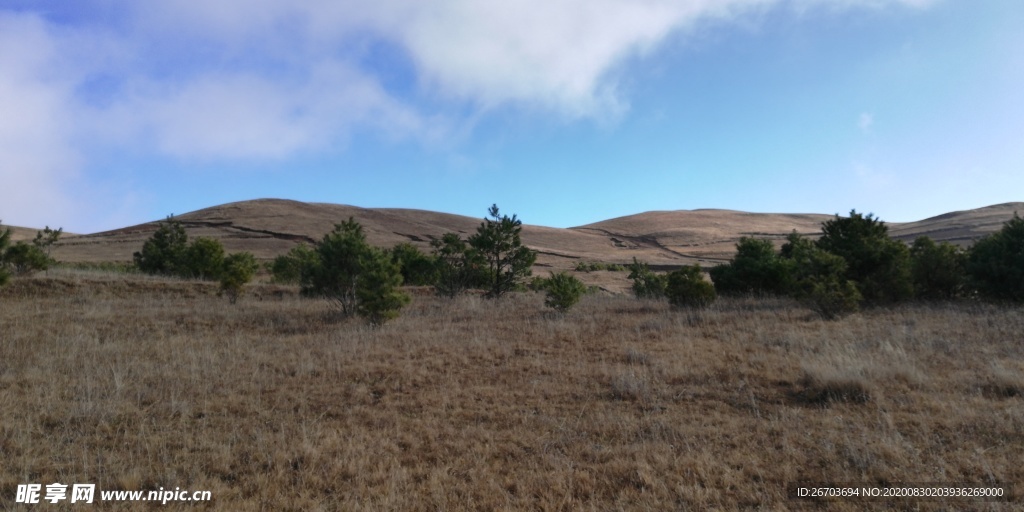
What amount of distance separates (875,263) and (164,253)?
89.8ft

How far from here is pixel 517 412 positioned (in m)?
5.39

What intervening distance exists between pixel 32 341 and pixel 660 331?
1076 cm

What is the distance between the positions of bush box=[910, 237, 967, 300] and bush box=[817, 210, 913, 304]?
0.57 m

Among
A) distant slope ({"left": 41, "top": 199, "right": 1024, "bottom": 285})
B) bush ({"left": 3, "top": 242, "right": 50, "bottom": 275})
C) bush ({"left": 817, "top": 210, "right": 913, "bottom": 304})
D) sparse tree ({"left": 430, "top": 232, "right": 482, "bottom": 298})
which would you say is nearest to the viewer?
bush ({"left": 817, "top": 210, "right": 913, "bottom": 304})

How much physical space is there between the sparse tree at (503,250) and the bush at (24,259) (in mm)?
13665

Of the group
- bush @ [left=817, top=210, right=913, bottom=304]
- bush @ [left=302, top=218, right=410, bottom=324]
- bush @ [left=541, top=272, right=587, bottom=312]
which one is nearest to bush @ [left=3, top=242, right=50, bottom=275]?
bush @ [left=302, top=218, right=410, bottom=324]

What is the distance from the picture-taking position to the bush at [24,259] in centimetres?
1533

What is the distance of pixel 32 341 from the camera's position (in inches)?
330

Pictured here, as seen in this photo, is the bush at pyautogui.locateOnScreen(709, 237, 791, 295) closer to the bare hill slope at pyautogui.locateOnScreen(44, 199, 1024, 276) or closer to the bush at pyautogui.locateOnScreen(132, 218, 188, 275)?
the bush at pyautogui.locateOnScreen(132, 218, 188, 275)

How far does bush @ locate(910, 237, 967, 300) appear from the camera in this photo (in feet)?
42.6

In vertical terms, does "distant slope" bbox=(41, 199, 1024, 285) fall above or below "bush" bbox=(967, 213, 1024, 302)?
above

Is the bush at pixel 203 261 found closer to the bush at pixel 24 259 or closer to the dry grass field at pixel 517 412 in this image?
the bush at pixel 24 259

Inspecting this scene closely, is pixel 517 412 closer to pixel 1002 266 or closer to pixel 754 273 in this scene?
pixel 754 273

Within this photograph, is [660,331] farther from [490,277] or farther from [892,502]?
[490,277]
